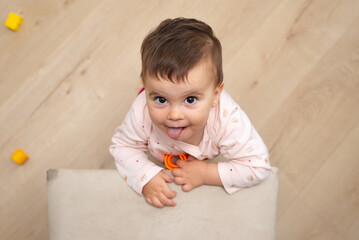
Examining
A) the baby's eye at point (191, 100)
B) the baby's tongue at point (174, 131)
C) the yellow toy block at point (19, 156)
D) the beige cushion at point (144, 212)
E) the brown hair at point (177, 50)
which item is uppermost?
the brown hair at point (177, 50)

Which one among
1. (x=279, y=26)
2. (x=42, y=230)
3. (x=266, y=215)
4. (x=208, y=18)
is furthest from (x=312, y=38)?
(x=42, y=230)

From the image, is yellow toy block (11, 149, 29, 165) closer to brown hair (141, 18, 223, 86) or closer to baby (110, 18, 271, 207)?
baby (110, 18, 271, 207)

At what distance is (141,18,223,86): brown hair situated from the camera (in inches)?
20.9

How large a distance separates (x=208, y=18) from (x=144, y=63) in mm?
618

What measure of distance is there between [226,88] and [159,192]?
0.51 meters

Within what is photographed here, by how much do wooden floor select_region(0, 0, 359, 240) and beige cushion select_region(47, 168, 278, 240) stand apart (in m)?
0.36

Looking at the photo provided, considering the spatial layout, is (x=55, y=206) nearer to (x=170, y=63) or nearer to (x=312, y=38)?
(x=170, y=63)

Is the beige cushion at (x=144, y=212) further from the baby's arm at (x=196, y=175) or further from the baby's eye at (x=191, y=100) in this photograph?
the baby's eye at (x=191, y=100)

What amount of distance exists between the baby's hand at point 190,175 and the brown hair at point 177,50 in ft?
0.68

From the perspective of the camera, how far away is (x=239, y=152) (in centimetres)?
68

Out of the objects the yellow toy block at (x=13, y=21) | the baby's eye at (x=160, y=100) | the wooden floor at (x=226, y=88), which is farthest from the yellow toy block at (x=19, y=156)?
the baby's eye at (x=160, y=100)

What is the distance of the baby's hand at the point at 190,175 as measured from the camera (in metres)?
0.66

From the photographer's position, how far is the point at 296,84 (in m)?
1.07

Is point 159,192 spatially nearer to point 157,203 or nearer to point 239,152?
point 157,203
